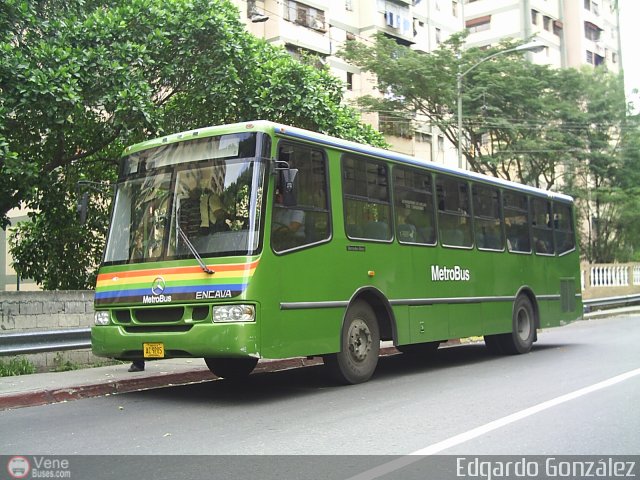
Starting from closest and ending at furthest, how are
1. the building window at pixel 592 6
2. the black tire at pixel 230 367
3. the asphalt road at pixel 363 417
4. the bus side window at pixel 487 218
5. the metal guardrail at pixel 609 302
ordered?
the asphalt road at pixel 363 417
the black tire at pixel 230 367
the bus side window at pixel 487 218
the metal guardrail at pixel 609 302
the building window at pixel 592 6

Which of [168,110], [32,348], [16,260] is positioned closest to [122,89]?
[168,110]

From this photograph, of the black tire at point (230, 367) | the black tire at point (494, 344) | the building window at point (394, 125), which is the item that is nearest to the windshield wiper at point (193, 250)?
the black tire at point (230, 367)

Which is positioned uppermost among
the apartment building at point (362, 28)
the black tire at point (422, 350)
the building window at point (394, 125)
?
the apartment building at point (362, 28)

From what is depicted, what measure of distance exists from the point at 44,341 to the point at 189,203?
13.7ft

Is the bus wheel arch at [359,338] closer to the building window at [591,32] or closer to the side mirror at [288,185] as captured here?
the side mirror at [288,185]

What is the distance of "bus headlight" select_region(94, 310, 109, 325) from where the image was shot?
28.9ft

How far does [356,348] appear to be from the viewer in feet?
31.0

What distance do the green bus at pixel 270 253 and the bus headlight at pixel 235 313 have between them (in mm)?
11

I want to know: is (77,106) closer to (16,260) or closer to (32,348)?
(32,348)

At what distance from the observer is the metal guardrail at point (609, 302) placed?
26998mm

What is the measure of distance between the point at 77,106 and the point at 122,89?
0.90 meters

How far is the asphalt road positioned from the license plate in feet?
1.83

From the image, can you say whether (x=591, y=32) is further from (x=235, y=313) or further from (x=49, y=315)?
(x=235, y=313)

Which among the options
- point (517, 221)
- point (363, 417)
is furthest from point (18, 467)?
point (517, 221)
